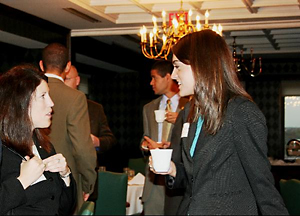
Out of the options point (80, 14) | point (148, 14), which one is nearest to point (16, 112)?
point (80, 14)

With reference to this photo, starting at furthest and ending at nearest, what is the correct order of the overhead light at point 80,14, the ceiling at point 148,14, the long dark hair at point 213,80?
the overhead light at point 80,14 → the ceiling at point 148,14 → the long dark hair at point 213,80

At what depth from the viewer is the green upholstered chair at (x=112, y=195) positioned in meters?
5.66

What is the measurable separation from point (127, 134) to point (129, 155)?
0.60 metres

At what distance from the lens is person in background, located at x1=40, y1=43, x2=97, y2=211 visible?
404 cm

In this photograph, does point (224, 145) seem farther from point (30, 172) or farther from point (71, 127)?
point (71, 127)

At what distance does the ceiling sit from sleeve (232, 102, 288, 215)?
4.00 metres

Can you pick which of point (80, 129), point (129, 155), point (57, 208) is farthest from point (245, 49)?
point (57, 208)

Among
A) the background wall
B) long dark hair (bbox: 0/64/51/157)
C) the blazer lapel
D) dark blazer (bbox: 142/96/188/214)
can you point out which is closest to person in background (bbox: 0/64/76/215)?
long dark hair (bbox: 0/64/51/157)

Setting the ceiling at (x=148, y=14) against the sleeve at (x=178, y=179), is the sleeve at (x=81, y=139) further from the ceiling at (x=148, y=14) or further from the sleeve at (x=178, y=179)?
the ceiling at (x=148, y=14)

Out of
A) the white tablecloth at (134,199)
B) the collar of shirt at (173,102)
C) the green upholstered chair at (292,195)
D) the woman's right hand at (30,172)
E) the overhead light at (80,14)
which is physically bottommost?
the white tablecloth at (134,199)

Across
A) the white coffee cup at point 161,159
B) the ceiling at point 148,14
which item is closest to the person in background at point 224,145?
the white coffee cup at point 161,159

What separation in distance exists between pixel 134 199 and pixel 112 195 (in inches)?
29.3

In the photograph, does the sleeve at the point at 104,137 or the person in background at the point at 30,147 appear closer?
the person in background at the point at 30,147

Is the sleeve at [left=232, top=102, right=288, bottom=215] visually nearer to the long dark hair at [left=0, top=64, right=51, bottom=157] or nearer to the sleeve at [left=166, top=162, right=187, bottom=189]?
the sleeve at [left=166, top=162, right=187, bottom=189]
